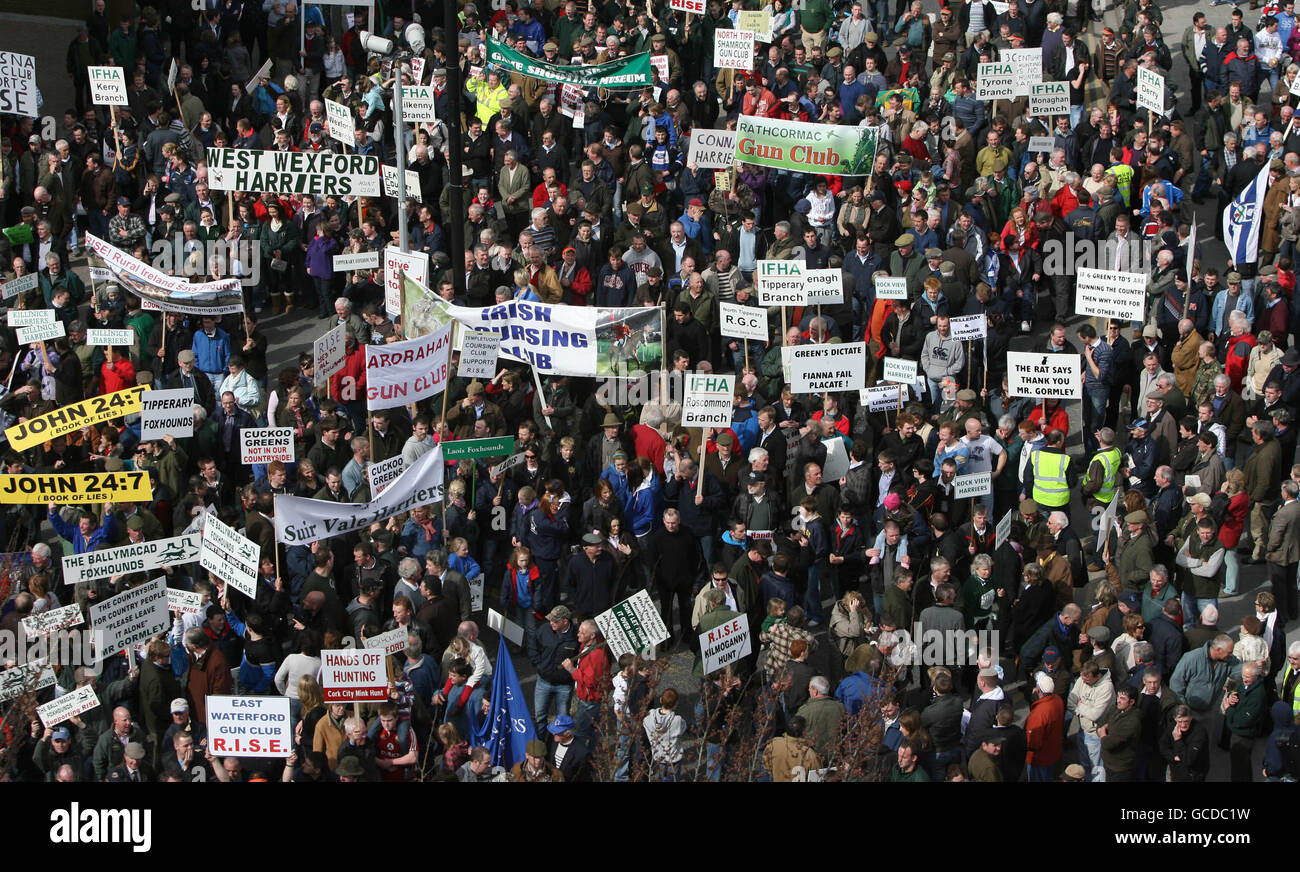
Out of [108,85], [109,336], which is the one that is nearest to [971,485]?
[109,336]

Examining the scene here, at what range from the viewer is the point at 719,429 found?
18.1 m

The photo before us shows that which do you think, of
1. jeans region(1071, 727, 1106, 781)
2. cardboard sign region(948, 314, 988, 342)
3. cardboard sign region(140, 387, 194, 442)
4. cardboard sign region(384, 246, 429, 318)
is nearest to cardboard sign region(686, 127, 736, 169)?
cardboard sign region(384, 246, 429, 318)

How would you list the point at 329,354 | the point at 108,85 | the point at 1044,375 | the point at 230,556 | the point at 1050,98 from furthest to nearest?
the point at 108,85
the point at 1050,98
the point at 329,354
the point at 1044,375
the point at 230,556

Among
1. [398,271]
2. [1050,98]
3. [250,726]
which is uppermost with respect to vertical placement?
[1050,98]

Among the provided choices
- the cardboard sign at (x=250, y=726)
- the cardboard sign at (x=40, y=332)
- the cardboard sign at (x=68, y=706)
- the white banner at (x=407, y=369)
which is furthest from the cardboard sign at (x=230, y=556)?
the cardboard sign at (x=40, y=332)

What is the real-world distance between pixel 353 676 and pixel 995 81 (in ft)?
40.0

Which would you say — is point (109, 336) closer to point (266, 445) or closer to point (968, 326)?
point (266, 445)

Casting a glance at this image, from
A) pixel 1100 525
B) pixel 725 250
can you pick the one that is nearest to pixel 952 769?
pixel 1100 525

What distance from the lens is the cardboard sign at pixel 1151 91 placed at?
22.6 meters

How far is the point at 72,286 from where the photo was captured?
71.1ft

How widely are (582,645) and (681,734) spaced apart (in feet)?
3.31

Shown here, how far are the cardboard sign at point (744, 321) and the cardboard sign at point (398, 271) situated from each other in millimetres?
2903

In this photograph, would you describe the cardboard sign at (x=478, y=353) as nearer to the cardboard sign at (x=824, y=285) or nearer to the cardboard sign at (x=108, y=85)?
the cardboard sign at (x=824, y=285)

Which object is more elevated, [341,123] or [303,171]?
[341,123]
